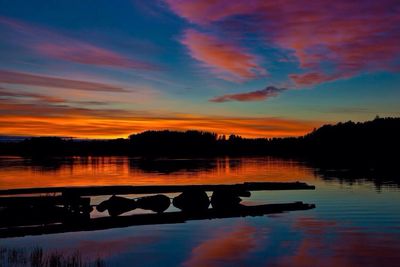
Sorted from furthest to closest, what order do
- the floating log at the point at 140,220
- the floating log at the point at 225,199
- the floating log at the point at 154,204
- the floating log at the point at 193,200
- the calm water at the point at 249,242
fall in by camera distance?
1. the floating log at the point at 225,199
2. the floating log at the point at 193,200
3. the floating log at the point at 154,204
4. the floating log at the point at 140,220
5. the calm water at the point at 249,242

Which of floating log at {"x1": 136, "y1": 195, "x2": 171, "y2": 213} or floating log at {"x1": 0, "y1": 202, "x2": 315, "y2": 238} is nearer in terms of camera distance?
floating log at {"x1": 0, "y1": 202, "x2": 315, "y2": 238}

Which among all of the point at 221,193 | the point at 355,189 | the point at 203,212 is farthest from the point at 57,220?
the point at 355,189

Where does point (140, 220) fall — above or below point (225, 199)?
below

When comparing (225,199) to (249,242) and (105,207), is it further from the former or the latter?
(249,242)

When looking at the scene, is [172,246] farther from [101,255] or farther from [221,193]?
[221,193]

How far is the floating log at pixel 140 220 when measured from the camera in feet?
75.8

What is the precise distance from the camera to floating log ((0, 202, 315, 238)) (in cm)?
2309

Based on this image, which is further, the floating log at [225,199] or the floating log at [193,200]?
the floating log at [225,199]

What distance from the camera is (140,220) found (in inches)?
1055

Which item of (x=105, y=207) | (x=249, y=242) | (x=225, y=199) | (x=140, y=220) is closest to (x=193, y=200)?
(x=225, y=199)

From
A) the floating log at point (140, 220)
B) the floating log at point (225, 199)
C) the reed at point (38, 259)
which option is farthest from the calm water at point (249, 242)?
the floating log at point (225, 199)

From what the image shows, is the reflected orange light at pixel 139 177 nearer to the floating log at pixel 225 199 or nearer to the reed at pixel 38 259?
the floating log at pixel 225 199

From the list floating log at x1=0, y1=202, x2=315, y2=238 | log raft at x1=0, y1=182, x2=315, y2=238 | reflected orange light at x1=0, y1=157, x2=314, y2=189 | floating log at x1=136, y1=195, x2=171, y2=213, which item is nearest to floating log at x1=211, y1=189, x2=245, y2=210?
log raft at x1=0, y1=182, x2=315, y2=238

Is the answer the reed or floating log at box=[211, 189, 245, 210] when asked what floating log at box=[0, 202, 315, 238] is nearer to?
the reed
